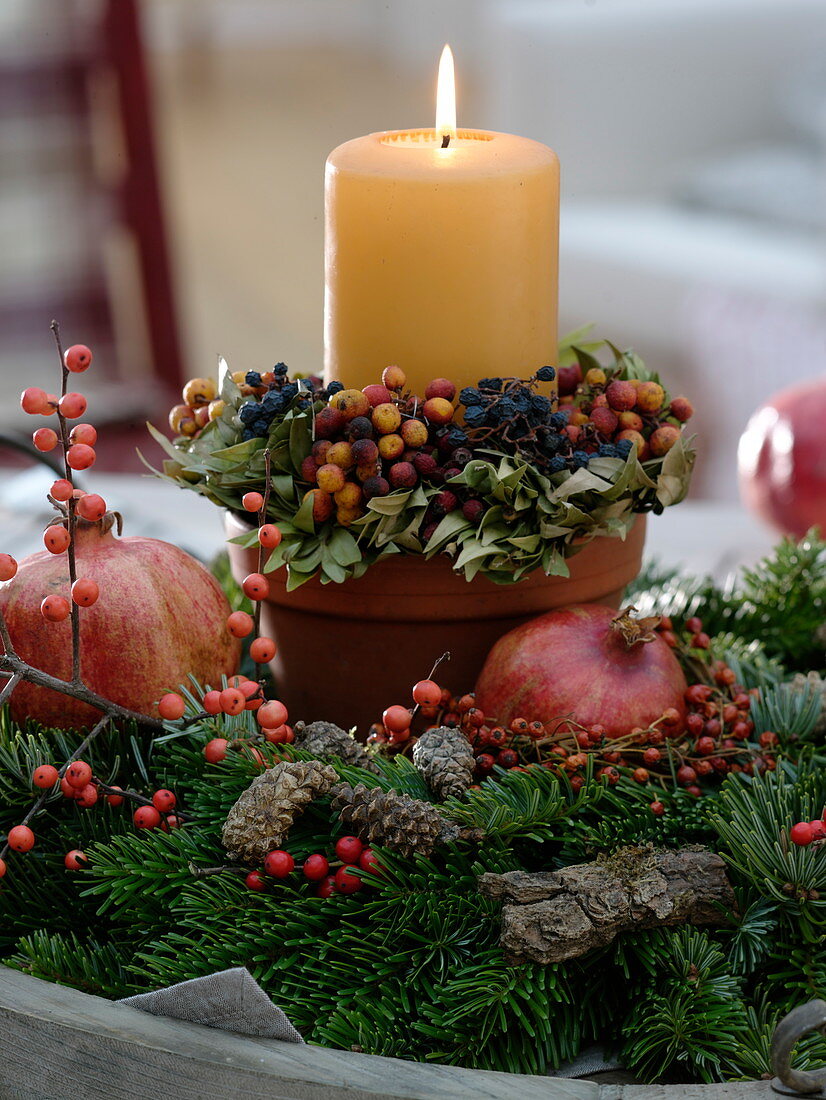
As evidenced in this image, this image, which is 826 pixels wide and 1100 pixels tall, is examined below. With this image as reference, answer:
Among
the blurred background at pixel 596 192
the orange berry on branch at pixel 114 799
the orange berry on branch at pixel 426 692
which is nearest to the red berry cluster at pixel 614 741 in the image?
the orange berry on branch at pixel 426 692

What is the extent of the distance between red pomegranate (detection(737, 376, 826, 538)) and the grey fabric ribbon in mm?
639

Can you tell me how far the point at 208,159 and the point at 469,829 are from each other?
444 centimetres

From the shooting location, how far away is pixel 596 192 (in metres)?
3.05

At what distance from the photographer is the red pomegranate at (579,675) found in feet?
1.59

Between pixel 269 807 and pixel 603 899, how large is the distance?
118 millimetres

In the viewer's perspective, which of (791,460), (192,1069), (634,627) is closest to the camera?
(192,1069)

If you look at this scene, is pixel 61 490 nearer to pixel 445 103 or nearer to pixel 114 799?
pixel 114 799

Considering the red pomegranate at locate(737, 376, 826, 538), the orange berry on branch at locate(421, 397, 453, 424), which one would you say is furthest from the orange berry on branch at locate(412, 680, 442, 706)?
the red pomegranate at locate(737, 376, 826, 538)

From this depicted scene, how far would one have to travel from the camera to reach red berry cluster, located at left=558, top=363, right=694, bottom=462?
1.70ft

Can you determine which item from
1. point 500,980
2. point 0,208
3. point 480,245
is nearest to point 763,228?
point 0,208

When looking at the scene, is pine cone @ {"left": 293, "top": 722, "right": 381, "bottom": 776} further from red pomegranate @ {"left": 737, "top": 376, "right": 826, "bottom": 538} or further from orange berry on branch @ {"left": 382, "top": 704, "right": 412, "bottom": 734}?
red pomegranate @ {"left": 737, "top": 376, "right": 826, "bottom": 538}

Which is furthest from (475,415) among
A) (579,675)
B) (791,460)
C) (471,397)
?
(791,460)

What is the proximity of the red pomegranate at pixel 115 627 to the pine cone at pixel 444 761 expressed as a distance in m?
0.10

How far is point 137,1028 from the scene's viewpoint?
0.38 m
